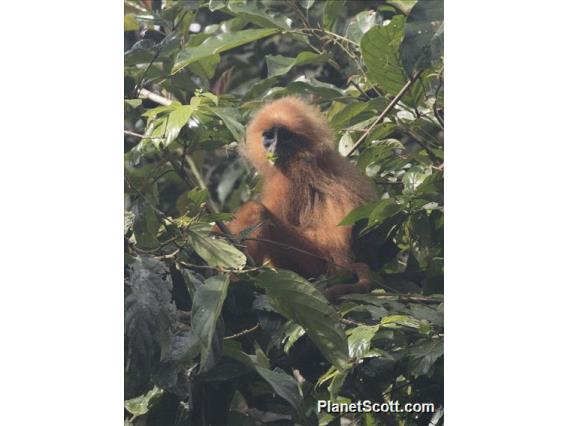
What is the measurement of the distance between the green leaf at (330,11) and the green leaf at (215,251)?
201cm

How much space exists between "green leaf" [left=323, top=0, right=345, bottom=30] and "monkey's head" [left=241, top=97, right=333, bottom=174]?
0.52m

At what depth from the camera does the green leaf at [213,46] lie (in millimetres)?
4742

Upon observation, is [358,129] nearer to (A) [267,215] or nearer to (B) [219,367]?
(A) [267,215]

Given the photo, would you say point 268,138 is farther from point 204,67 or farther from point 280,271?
point 280,271

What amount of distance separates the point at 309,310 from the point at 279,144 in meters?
2.07

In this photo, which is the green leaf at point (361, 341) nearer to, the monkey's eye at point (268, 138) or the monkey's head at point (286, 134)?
the monkey's head at point (286, 134)

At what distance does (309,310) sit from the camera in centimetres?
347

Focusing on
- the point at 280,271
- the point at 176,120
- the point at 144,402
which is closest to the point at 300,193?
the point at 176,120

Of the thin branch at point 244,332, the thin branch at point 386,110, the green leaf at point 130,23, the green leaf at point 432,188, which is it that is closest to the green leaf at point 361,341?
the thin branch at point 244,332

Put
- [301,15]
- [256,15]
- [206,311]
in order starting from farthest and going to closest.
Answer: [301,15] < [256,15] < [206,311]

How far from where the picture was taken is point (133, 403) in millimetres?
3686

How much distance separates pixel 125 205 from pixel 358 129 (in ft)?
5.19

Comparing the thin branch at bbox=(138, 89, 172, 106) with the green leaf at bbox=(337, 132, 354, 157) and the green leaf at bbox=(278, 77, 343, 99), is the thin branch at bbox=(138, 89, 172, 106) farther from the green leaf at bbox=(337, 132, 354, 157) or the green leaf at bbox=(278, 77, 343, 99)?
the green leaf at bbox=(337, 132, 354, 157)

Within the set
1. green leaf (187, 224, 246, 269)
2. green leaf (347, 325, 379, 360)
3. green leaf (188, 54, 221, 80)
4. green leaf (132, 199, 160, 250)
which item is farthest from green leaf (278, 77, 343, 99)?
green leaf (347, 325, 379, 360)
